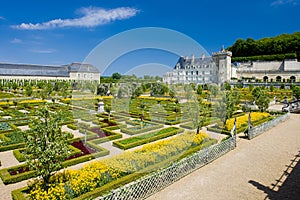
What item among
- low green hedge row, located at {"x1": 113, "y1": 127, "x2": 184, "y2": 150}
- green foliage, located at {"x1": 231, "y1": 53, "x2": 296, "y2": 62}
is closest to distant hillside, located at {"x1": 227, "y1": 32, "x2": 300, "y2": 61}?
green foliage, located at {"x1": 231, "y1": 53, "x2": 296, "y2": 62}

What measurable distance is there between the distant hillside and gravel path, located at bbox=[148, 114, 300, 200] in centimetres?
6873

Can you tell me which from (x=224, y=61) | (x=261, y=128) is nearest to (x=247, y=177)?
(x=261, y=128)

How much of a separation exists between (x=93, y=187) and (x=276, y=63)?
78075 millimetres

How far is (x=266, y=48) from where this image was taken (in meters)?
74.6

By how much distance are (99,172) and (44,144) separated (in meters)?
1.87

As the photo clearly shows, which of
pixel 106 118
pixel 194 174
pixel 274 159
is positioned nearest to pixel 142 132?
pixel 106 118

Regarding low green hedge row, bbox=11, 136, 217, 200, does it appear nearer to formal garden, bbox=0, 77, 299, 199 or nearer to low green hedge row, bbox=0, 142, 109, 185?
formal garden, bbox=0, 77, 299, 199

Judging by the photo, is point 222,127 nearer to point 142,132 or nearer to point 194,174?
point 142,132

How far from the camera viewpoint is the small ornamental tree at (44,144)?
5578mm

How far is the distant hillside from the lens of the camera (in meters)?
69.2

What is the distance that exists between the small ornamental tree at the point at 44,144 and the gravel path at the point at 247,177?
116 inches

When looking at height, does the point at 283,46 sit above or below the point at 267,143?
above

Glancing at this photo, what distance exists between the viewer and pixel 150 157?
25.9ft

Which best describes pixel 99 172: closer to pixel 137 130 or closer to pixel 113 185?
pixel 113 185
